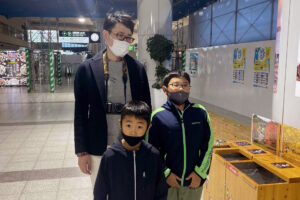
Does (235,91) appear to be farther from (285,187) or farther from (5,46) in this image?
(5,46)

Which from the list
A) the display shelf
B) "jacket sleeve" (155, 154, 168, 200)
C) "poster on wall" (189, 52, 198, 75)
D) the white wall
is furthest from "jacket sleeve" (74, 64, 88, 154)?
"poster on wall" (189, 52, 198, 75)

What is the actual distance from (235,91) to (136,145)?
751cm

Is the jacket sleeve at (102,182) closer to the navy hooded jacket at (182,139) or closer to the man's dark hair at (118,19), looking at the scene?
the navy hooded jacket at (182,139)

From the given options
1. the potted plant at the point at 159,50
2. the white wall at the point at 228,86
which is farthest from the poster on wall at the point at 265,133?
the potted plant at the point at 159,50

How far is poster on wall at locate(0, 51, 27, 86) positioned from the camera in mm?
15875

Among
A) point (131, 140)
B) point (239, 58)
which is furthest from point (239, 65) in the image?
point (131, 140)

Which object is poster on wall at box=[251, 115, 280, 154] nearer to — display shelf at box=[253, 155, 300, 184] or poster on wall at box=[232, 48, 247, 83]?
display shelf at box=[253, 155, 300, 184]

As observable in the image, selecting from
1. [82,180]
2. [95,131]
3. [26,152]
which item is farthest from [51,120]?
[95,131]

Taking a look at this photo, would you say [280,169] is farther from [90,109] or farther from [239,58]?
[239,58]

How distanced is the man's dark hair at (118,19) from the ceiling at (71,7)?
1276cm

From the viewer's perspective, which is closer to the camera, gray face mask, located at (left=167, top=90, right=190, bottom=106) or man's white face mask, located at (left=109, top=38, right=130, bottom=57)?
man's white face mask, located at (left=109, top=38, right=130, bottom=57)

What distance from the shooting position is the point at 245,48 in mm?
7961

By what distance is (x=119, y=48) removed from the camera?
5.79 ft

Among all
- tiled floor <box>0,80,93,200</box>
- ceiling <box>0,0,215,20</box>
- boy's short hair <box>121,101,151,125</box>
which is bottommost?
tiled floor <box>0,80,93,200</box>
